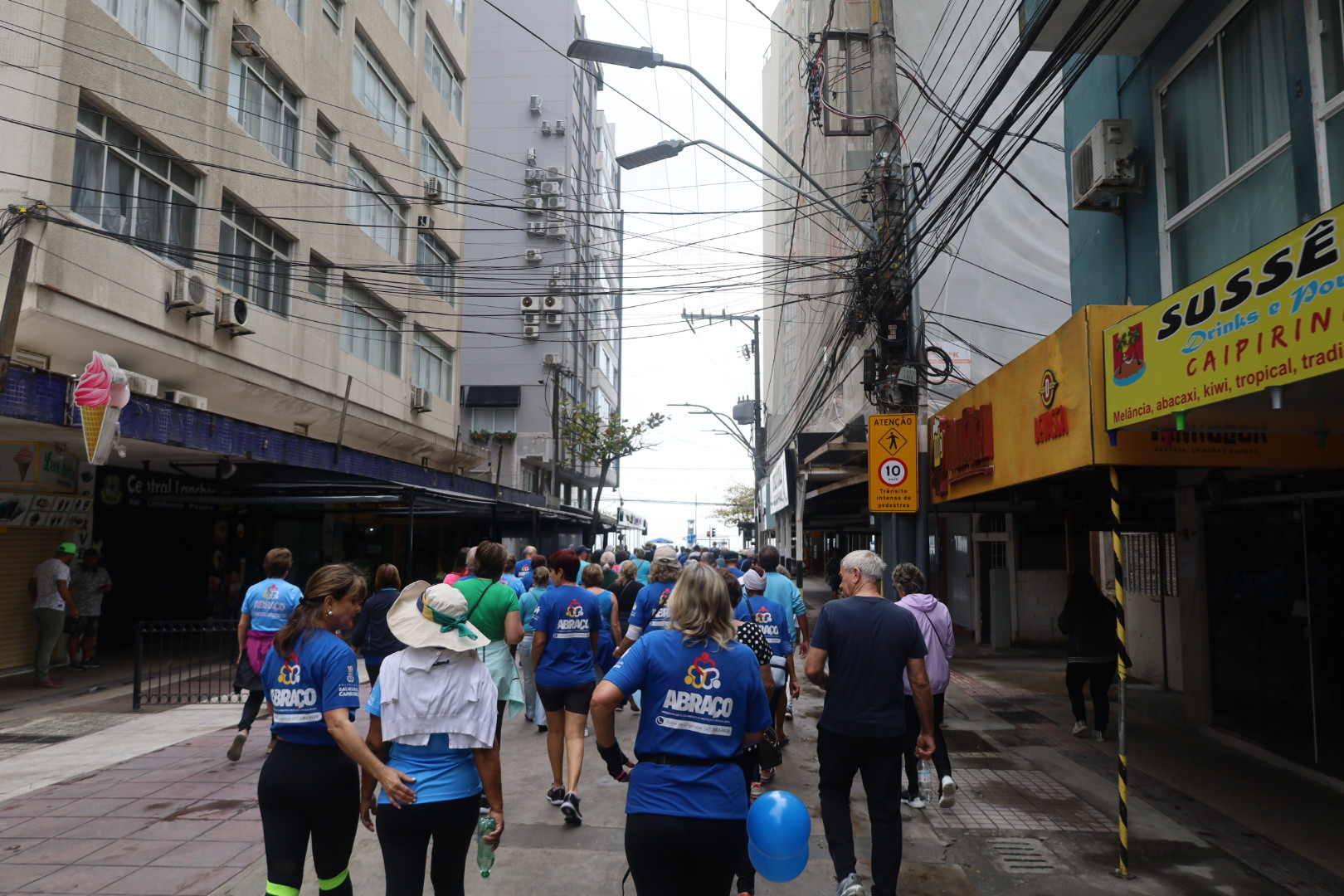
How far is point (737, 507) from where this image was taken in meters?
90.6

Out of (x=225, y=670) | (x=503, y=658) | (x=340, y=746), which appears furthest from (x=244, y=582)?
(x=340, y=746)

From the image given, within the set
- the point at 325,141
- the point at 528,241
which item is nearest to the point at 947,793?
the point at 325,141

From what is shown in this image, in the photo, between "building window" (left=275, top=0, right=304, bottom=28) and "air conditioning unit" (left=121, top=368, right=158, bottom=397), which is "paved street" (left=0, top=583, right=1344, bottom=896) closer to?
"air conditioning unit" (left=121, top=368, right=158, bottom=397)

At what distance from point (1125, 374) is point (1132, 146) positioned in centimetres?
426

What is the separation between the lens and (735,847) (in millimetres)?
3094

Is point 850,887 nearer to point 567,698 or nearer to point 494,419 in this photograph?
point 567,698

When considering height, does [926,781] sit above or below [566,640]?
below

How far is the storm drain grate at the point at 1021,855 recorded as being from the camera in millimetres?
5289

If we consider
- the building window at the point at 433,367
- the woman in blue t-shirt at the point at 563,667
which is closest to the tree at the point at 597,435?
the building window at the point at 433,367

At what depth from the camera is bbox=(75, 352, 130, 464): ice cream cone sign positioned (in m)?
9.91

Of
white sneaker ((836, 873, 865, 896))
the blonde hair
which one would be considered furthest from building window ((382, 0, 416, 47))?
white sneaker ((836, 873, 865, 896))

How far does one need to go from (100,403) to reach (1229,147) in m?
11.7

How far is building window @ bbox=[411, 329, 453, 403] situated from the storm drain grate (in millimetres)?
21124

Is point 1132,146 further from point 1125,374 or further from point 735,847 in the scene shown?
point 735,847
